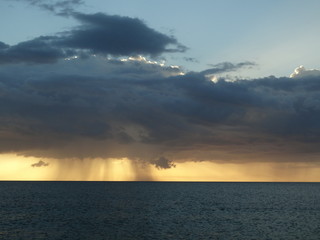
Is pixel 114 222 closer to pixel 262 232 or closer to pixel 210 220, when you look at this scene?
pixel 210 220

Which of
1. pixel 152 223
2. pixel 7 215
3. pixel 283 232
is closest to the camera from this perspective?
pixel 283 232

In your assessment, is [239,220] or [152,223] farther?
[239,220]

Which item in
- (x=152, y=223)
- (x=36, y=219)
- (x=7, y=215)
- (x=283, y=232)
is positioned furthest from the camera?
(x=7, y=215)

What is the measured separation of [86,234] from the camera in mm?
68750

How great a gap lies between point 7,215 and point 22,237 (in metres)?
35.8

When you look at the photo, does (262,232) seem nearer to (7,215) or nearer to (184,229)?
(184,229)

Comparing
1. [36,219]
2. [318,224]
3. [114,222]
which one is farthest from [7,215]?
[318,224]

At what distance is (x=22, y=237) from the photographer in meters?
64.4

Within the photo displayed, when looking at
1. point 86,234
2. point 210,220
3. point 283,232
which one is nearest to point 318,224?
point 283,232

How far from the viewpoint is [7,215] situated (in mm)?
96625

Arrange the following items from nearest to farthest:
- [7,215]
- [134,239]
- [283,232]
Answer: [134,239] < [283,232] < [7,215]

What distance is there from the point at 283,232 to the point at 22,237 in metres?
47.0

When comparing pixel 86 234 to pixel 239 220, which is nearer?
pixel 86 234

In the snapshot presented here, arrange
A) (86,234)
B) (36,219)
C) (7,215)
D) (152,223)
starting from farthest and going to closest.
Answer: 1. (7,215)
2. (36,219)
3. (152,223)
4. (86,234)
